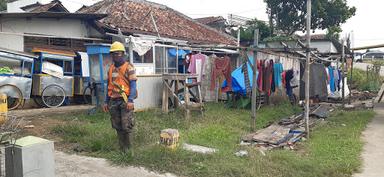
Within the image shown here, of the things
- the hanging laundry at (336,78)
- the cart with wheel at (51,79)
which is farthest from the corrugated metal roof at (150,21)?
the hanging laundry at (336,78)

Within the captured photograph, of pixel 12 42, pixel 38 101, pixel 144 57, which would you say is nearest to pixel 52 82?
pixel 38 101

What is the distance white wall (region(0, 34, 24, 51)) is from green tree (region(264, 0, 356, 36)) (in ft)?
77.4

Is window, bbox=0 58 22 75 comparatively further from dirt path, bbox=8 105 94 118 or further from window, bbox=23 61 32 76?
dirt path, bbox=8 105 94 118

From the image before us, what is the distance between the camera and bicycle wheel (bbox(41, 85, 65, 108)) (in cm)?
1169

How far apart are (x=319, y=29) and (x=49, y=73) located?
2708 cm

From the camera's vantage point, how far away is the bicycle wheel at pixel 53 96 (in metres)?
11.7

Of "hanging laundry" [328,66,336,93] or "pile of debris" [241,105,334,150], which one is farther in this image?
"hanging laundry" [328,66,336,93]

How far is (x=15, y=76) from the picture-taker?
35.8ft

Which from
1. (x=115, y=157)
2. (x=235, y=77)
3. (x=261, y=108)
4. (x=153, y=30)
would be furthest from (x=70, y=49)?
(x=115, y=157)

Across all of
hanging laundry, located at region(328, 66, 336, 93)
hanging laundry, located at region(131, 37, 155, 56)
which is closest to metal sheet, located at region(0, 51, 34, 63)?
hanging laundry, located at region(131, 37, 155, 56)

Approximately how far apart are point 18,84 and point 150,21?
7454 millimetres

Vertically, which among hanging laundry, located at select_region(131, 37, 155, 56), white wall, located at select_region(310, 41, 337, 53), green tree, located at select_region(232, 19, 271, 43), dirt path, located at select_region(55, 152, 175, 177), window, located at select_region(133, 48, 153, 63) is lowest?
dirt path, located at select_region(55, 152, 175, 177)

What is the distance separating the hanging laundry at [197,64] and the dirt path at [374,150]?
5.74 metres

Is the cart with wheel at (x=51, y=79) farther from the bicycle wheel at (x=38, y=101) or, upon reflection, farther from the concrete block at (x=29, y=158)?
the concrete block at (x=29, y=158)
